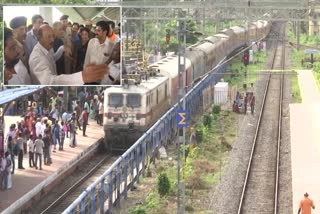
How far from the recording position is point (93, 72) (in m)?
22.4

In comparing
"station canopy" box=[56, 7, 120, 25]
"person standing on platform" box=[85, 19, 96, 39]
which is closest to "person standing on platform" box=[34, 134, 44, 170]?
"person standing on platform" box=[85, 19, 96, 39]

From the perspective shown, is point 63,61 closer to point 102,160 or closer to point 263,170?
point 102,160

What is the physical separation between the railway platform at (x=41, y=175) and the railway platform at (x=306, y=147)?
6.72m

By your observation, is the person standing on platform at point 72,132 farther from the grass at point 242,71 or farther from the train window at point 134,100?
the grass at point 242,71

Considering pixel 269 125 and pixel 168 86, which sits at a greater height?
pixel 168 86

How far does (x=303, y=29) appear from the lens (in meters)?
94.4

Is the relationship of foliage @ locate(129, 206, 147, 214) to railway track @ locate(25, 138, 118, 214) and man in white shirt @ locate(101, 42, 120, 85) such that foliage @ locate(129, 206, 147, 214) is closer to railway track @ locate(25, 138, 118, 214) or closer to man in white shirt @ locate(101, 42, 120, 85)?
railway track @ locate(25, 138, 118, 214)

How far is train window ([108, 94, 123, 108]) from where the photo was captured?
2483 cm

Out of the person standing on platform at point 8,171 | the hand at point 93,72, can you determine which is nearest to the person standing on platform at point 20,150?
the person standing on platform at point 8,171

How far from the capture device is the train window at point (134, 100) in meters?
24.7

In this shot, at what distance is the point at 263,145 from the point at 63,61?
9.52 meters

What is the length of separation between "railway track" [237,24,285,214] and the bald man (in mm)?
5898

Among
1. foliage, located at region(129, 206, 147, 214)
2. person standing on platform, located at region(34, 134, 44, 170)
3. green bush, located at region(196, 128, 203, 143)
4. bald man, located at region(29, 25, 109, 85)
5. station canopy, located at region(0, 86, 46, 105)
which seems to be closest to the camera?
foliage, located at region(129, 206, 147, 214)

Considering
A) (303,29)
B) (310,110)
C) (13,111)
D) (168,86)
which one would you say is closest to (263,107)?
(310,110)
